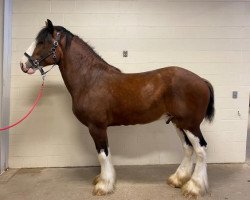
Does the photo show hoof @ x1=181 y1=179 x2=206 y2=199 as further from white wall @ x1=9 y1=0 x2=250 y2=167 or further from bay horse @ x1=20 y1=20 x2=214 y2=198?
white wall @ x1=9 y1=0 x2=250 y2=167

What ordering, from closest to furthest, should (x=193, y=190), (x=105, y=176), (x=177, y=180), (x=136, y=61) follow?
(x=193, y=190) < (x=105, y=176) < (x=177, y=180) < (x=136, y=61)

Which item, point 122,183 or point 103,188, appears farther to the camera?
point 122,183

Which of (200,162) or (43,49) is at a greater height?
(43,49)

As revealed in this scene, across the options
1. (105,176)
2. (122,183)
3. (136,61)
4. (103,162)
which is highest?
(136,61)

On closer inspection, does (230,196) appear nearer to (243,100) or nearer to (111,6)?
(243,100)

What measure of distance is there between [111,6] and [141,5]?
39 cm

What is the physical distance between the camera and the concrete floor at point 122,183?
2537 millimetres

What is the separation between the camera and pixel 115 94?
8.41 ft

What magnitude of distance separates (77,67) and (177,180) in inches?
64.3

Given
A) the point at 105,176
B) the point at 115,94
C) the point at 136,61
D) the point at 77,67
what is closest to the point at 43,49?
the point at 77,67

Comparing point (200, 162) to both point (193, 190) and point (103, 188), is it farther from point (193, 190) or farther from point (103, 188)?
point (103, 188)

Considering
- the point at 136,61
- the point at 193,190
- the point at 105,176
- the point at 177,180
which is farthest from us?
the point at 136,61

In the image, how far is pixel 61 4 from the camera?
3.22 m

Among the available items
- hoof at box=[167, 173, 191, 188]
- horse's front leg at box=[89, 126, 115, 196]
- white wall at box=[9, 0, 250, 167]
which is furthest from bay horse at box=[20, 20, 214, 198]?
white wall at box=[9, 0, 250, 167]
